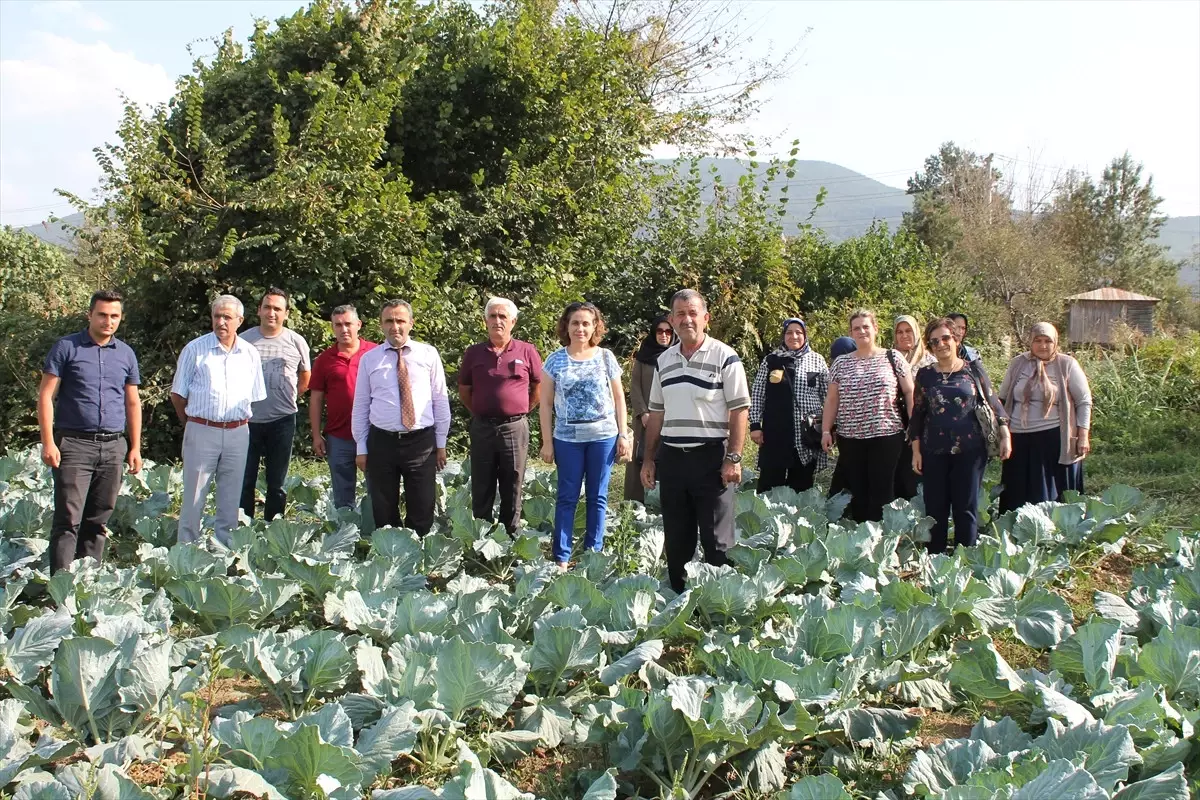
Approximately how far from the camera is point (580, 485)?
16.1 ft

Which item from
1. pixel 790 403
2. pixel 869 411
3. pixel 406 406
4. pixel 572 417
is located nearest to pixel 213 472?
pixel 406 406

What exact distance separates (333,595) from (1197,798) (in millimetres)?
2941

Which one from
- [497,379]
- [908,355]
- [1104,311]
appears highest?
[1104,311]

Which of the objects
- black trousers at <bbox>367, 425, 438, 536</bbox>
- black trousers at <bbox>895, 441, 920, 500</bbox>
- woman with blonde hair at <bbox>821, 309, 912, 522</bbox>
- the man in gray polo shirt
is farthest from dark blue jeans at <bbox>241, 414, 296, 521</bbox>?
black trousers at <bbox>895, 441, 920, 500</bbox>

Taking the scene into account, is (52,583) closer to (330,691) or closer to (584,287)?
(330,691)

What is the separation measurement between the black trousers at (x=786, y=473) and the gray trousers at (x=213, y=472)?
10.1 ft

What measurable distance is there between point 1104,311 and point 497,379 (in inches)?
892

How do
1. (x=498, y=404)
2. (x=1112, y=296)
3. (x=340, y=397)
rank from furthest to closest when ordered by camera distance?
(x=1112, y=296) < (x=340, y=397) < (x=498, y=404)

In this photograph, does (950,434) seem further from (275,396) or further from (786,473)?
(275,396)

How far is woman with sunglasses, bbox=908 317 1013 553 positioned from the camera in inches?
189

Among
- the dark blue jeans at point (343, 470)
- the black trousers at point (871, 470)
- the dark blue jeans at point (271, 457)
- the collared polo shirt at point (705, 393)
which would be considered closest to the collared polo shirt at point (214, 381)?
the dark blue jeans at point (271, 457)

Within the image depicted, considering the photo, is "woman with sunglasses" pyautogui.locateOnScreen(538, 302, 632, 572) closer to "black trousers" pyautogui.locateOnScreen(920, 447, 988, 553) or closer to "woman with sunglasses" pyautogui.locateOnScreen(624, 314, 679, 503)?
"woman with sunglasses" pyautogui.locateOnScreen(624, 314, 679, 503)

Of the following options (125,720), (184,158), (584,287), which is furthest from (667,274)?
(125,720)

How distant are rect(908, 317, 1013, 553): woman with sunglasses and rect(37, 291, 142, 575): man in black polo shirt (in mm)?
4036
